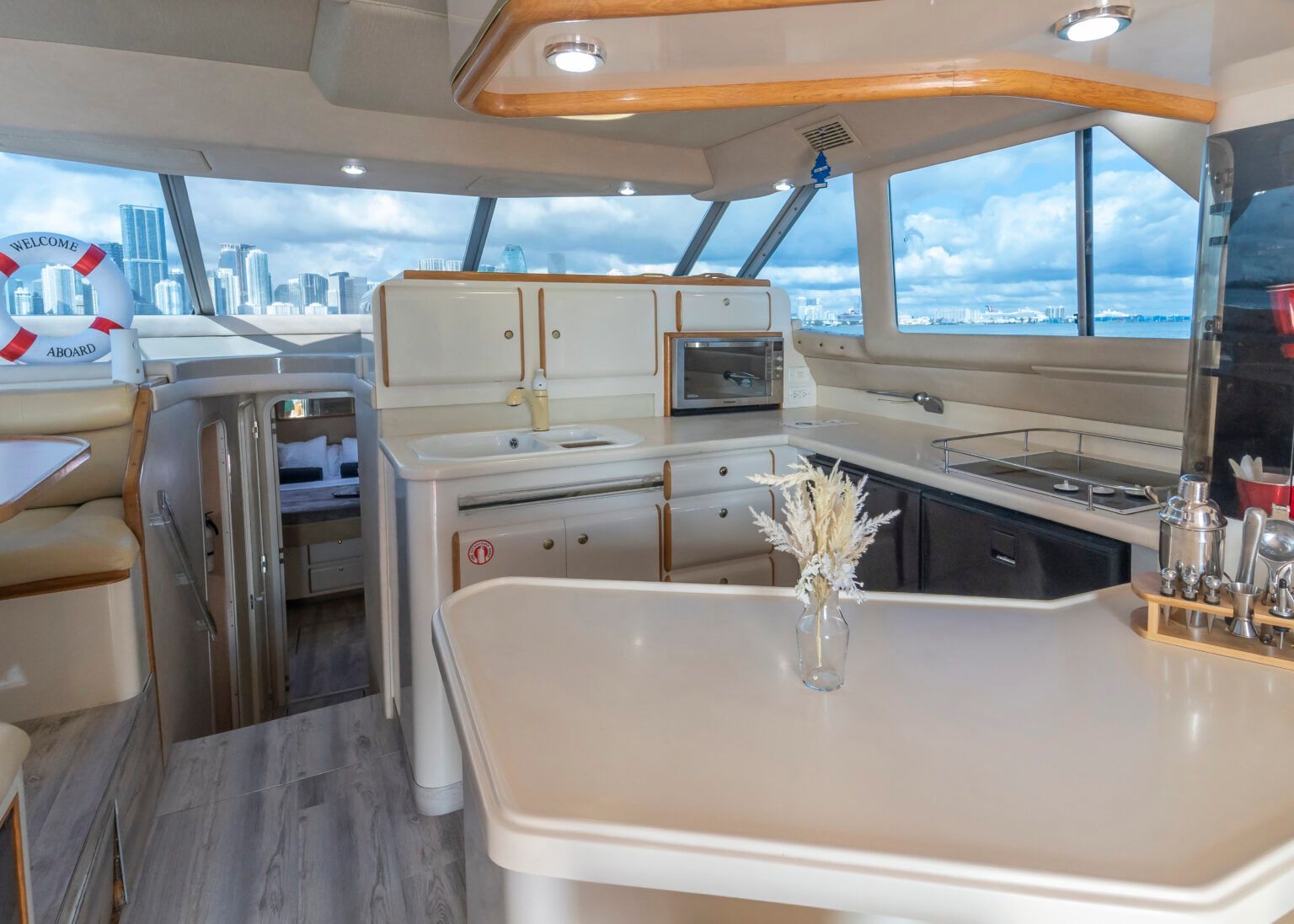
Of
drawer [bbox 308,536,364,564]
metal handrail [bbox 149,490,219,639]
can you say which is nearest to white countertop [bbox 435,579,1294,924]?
metal handrail [bbox 149,490,219,639]

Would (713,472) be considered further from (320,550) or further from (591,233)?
(320,550)

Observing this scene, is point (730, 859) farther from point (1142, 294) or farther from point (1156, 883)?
point (1142, 294)

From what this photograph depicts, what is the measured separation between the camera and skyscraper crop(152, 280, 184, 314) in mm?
4950

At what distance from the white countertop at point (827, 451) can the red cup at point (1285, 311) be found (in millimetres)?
561

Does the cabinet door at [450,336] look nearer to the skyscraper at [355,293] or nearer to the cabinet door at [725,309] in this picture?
the cabinet door at [725,309]

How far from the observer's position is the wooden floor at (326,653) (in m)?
4.94

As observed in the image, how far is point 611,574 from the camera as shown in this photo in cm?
261

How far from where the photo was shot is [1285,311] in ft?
3.95

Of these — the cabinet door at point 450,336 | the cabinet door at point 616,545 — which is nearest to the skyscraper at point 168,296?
→ the cabinet door at point 450,336

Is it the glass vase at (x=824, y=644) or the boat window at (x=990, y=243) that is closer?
the glass vase at (x=824, y=644)

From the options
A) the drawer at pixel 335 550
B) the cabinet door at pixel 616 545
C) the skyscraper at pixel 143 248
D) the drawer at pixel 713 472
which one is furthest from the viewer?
the drawer at pixel 335 550

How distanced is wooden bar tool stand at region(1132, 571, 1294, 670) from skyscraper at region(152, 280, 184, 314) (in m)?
5.51

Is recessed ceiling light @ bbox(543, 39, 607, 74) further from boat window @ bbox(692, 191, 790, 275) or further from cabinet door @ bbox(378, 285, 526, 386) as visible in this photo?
boat window @ bbox(692, 191, 790, 275)


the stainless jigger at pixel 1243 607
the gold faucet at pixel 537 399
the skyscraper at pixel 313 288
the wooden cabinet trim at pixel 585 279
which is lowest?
the stainless jigger at pixel 1243 607
